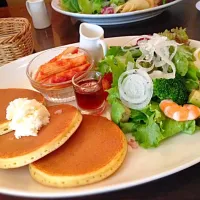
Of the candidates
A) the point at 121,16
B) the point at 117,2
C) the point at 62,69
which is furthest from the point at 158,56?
the point at 117,2

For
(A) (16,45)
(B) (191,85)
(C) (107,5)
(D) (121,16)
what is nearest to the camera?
(B) (191,85)

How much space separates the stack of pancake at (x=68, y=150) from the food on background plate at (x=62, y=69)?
0.24 meters

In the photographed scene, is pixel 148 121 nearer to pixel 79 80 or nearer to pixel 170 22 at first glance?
pixel 79 80

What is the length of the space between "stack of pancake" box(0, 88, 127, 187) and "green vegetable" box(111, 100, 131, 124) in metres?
0.03

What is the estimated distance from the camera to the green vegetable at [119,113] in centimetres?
108

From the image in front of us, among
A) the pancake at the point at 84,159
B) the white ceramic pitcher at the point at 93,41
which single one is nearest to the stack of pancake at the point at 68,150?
the pancake at the point at 84,159

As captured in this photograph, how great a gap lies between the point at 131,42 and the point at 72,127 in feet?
2.08

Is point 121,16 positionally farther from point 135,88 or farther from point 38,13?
point 135,88

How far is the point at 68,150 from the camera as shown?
3.18 ft

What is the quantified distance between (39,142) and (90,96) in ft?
0.96

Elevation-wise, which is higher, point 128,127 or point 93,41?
point 93,41

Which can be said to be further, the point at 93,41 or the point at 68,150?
the point at 93,41

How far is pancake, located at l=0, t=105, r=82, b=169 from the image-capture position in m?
0.93

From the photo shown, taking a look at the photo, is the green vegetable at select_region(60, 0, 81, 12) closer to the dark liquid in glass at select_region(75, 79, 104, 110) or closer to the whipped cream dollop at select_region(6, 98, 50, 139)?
the dark liquid in glass at select_region(75, 79, 104, 110)
